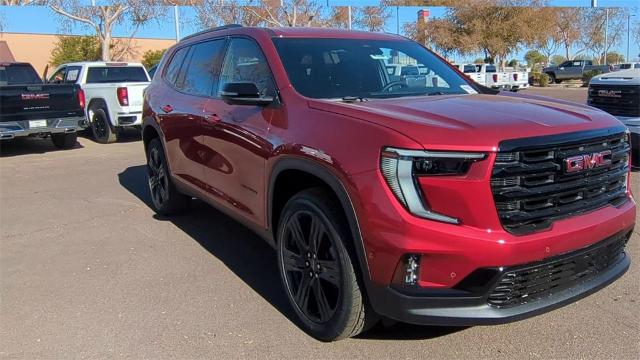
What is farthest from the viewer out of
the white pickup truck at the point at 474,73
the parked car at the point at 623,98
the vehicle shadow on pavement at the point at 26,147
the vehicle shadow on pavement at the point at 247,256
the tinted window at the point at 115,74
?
the white pickup truck at the point at 474,73

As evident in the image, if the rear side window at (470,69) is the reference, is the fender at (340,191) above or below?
below

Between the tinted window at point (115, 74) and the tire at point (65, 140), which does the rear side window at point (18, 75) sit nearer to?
the tinted window at point (115, 74)

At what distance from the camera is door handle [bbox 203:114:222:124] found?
444 centimetres

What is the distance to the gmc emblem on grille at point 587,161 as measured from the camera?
9.52 feet

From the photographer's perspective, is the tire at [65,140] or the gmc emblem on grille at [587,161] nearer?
the gmc emblem on grille at [587,161]

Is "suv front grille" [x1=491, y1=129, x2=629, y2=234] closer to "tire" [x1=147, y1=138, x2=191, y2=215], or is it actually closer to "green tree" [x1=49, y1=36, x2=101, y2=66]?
"tire" [x1=147, y1=138, x2=191, y2=215]

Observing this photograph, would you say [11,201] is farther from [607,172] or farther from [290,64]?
[607,172]

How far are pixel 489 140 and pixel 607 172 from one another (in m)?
0.95

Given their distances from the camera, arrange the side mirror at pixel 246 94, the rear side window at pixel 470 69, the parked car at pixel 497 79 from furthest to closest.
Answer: the rear side window at pixel 470 69 → the parked car at pixel 497 79 → the side mirror at pixel 246 94

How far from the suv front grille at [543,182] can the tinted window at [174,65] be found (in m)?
3.95

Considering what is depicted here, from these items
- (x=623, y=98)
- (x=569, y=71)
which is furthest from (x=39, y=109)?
(x=569, y=71)

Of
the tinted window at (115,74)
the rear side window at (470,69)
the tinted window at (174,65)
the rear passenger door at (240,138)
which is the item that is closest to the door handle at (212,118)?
the rear passenger door at (240,138)

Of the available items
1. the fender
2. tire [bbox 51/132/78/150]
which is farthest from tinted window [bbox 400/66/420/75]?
tire [bbox 51/132/78/150]

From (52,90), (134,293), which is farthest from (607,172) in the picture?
(52,90)
